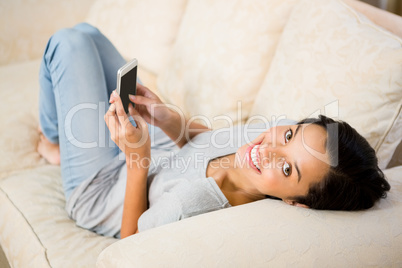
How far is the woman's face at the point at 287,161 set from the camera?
0.92 meters

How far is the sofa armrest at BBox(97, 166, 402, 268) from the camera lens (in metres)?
0.72

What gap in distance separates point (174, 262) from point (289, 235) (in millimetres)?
240

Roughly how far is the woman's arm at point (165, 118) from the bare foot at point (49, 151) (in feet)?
1.49

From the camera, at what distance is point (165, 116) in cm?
123

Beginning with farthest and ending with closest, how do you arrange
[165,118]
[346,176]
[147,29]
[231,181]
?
[147,29]
[165,118]
[231,181]
[346,176]

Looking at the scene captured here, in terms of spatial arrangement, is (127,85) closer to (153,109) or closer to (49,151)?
(153,109)

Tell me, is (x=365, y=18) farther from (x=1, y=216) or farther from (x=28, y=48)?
(x=28, y=48)

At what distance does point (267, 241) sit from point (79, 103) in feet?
2.45

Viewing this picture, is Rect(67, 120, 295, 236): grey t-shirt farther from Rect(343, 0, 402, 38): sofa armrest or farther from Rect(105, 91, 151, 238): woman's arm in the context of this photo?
Rect(343, 0, 402, 38): sofa armrest

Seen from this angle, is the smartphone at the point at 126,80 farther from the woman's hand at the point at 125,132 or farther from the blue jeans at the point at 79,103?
the blue jeans at the point at 79,103

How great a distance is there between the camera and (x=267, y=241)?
2.49 ft

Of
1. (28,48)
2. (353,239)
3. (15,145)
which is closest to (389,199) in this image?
(353,239)

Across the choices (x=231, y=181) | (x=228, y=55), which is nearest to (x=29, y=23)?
(x=228, y=55)

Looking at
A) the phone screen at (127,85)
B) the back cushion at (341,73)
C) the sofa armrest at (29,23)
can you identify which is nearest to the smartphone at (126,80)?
the phone screen at (127,85)
